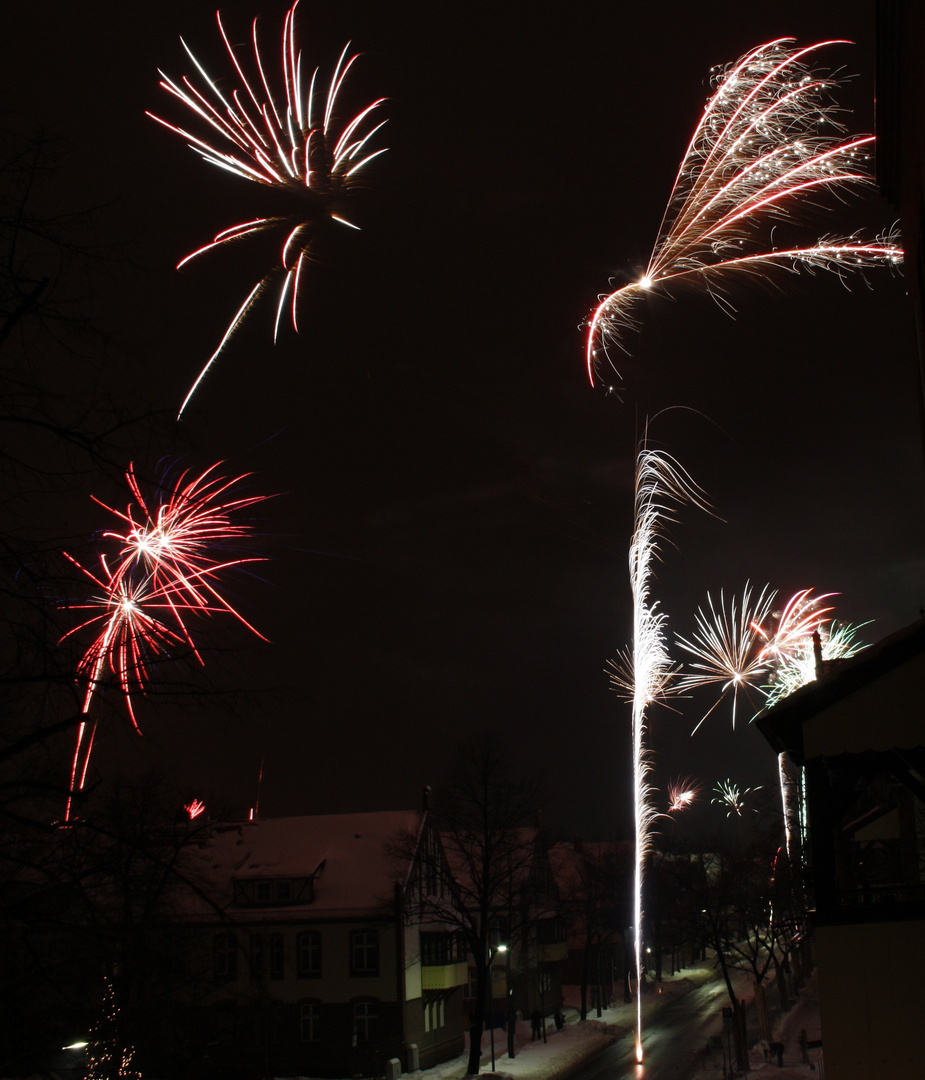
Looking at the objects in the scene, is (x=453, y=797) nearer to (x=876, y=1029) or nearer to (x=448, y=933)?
(x=448, y=933)

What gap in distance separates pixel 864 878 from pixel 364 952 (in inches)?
1060

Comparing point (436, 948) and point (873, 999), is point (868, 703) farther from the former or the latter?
point (436, 948)

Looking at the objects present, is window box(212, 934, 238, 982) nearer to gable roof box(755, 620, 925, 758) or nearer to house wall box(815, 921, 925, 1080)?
house wall box(815, 921, 925, 1080)

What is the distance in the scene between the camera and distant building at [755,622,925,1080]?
25.8 ft

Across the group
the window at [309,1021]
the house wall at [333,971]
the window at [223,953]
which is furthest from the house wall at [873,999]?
the window at [309,1021]

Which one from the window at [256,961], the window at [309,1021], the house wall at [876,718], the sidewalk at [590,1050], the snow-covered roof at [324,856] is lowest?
the sidewalk at [590,1050]

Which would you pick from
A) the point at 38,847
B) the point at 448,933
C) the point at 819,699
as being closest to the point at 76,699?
the point at 38,847

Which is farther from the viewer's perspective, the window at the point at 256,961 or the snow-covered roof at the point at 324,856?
the snow-covered roof at the point at 324,856

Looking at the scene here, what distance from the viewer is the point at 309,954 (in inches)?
1314

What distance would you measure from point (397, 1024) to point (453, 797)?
7.53 metres

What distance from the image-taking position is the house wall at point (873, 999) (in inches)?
305

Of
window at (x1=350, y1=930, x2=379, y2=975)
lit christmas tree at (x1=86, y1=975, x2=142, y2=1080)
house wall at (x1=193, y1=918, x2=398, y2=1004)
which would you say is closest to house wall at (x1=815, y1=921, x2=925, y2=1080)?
lit christmas tree at (x1=86, y1=975, x2=142, y2=1080)

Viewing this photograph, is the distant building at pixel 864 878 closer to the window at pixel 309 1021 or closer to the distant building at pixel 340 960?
the distant building at pixel 340 960

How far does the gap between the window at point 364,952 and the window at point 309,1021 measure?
167cm
